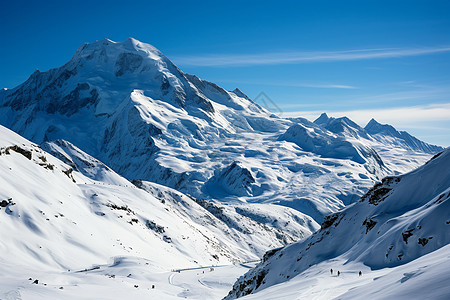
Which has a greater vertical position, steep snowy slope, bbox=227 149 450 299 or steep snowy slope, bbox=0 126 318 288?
steep snowy slope, bbox=0 126 318 288

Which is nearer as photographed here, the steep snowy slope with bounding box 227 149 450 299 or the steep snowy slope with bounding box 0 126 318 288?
the steep snowy slope with bounding box 227 149 450 299

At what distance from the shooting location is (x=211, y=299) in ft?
134

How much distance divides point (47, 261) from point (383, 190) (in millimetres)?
39186

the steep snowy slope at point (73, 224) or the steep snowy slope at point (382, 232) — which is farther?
the steep snowy slope at point (73, 224)

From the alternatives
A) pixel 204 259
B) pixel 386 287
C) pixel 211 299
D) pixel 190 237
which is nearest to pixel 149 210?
pixel 190 237

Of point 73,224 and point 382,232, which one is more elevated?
point 73,224

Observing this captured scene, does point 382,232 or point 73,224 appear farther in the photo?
point 73,224

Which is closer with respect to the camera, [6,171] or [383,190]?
[383,190]

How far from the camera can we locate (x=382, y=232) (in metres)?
27.3

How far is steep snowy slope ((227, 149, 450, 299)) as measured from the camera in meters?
22.8

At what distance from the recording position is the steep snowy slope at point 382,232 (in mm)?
22828

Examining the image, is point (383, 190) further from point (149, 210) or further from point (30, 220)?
point (149, 210)

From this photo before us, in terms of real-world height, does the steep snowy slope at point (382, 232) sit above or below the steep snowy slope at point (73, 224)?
below

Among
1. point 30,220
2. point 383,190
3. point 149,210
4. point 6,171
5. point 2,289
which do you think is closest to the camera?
point 2,289
